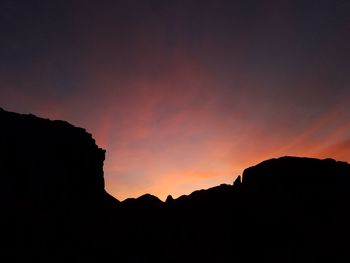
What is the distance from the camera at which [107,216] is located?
164ft

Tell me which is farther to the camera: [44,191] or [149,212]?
[149,212]

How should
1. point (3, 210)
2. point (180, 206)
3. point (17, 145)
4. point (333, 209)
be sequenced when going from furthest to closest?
1. point (180, 206)
2. point (17, 145)
3. point (3, 210)
4. point (333, 209)

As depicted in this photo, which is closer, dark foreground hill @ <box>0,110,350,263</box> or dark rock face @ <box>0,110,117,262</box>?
dark foreground hill @ <box>0,110,350,263</box>

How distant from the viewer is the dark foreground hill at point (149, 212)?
975 inches

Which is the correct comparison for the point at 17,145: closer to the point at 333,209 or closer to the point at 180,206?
the point at 180,206

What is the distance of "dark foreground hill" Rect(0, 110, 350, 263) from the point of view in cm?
2477

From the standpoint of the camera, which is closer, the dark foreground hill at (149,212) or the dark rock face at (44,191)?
the dark foreground hill at (149,212)

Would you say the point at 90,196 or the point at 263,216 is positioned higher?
the point at 90,196

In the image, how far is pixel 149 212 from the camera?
56.5 metres

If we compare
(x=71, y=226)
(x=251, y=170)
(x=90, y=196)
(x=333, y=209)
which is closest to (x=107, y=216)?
(x=90, y=196)

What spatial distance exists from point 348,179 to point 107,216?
3824 centimetres

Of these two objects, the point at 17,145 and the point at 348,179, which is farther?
the point at 17,145

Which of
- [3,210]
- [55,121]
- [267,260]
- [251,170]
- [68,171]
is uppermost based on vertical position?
[55,121]

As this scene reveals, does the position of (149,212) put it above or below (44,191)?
above
